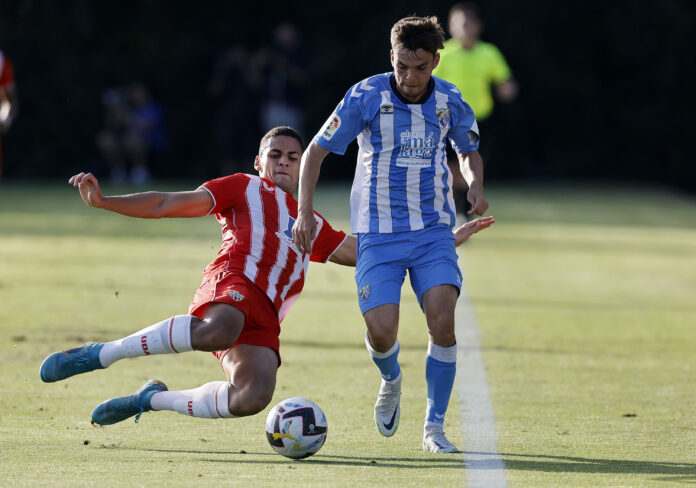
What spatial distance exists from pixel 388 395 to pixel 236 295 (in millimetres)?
863

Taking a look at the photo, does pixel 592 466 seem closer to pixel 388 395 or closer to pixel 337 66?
pixel 388 395

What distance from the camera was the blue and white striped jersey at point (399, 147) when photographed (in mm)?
5969

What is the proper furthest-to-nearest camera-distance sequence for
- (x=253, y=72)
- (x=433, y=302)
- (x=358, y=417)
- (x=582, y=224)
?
→ (x=253, y=72) < (x=582, y=224) < (x=358, y=417) < (x=433, y=302)

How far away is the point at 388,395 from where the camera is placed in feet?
19.4

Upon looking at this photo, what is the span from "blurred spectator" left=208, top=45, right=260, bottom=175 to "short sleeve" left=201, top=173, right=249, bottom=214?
20.2 meters

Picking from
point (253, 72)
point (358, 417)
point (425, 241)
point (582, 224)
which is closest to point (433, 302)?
point (425, 241)

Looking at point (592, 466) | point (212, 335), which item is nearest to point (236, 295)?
point (212, 335)

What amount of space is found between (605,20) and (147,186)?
11.6 metres

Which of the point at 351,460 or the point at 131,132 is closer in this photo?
the point at 351,460

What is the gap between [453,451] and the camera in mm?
5602

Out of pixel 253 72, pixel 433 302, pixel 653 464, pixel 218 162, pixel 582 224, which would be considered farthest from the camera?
pixel 218 162

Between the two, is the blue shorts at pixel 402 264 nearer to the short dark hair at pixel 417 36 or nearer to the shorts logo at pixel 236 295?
the shorts logo at pixel 236 295

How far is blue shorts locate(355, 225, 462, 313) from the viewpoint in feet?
19.3

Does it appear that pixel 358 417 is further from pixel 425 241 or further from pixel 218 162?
pixel 218 162
